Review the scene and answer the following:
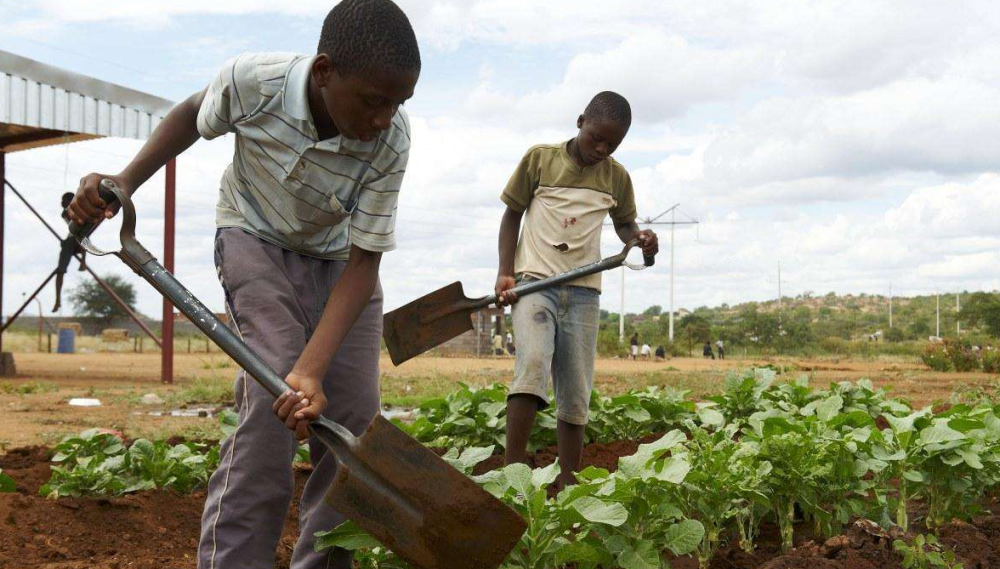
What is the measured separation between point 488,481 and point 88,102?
10.4 metres

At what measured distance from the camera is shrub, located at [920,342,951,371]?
694 inches

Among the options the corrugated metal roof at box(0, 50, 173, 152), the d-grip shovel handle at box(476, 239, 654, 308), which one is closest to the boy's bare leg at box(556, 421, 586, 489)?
the d-grip shovel handle at box(476, 239, 654, 308)

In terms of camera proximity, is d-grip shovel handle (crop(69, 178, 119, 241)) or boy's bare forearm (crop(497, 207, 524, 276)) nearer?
d-grip shovel handle (crop(69, 178, 119, 241))

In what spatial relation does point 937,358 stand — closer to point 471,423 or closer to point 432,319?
point 471,423

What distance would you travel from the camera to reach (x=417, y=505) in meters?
2.28

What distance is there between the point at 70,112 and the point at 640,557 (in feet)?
34.5

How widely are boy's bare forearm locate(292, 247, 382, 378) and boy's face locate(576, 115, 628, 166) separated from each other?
154 cm

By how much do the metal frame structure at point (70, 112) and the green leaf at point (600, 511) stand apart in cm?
991

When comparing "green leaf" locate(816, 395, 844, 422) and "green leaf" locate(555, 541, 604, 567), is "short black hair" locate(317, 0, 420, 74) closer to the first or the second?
"green leaf" locate(555, 541, 604, 567)

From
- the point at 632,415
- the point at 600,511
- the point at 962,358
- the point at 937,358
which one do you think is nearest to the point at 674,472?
the point at 600,511

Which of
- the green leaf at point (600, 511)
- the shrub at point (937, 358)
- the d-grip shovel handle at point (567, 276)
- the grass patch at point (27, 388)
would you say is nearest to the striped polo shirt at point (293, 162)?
the green leaf at point (600, 511)

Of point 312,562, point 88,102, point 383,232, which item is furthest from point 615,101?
point 88,102

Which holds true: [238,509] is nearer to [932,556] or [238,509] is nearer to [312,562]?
[312,562]

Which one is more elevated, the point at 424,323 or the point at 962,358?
the point at 424,323
